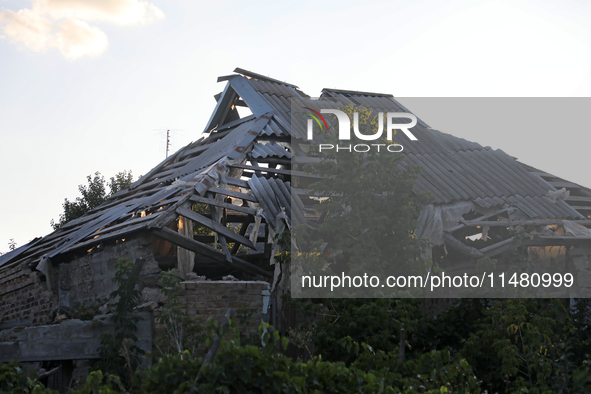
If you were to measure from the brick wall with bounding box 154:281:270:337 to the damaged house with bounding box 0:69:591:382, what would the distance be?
0.04 feet

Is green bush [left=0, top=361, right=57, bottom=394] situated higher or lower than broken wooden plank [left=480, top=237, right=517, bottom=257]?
lower

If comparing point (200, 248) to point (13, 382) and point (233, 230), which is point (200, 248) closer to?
point (233, 230)

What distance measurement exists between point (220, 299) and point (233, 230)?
4140 millimetres

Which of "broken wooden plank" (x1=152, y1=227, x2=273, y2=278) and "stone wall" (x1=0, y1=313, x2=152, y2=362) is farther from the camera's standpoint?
"broken wooden plank" (x1=152, y1=227, x2=273, y2=278)

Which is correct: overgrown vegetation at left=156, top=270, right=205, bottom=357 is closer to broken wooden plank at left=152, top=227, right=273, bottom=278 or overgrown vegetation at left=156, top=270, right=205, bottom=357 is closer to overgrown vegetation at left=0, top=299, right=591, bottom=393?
overgrown vegetation at left=0, top=299, right=591, bottom=393

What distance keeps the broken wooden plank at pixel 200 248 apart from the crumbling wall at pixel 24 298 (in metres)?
2.78

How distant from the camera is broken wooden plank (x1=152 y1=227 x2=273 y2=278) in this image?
806 cm

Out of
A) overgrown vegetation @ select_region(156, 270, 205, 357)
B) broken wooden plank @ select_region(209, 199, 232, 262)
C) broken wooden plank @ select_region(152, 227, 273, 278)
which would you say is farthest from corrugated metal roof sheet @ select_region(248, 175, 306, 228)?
overgrown vegetation @ select_region(156, 270, 205, 357)

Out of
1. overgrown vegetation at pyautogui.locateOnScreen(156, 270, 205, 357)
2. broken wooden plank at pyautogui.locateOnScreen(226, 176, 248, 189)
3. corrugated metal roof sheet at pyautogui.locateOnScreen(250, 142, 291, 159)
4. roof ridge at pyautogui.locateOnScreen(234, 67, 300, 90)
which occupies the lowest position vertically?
overgrown vegetation at pyautogui.locateOnScreen(156, 270, 205, 357)

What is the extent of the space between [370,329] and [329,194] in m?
2.21

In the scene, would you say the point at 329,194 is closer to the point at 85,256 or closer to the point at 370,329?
the point at 370,329

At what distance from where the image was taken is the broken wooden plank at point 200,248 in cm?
806

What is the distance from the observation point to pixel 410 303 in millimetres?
6055

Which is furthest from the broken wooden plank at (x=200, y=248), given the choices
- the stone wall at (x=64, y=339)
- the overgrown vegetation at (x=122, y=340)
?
the stone wall at (x=64, y=339)
